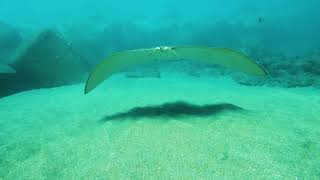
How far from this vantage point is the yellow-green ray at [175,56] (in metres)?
3.47

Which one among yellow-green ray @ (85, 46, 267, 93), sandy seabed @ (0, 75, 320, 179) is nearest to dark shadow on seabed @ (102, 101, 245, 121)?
sandy seabed @ (0, 75, 320, 179)

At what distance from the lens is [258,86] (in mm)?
6953

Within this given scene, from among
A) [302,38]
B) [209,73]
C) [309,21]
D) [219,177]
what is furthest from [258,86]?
[309,21]

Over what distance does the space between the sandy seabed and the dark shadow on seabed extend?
0.05 ft

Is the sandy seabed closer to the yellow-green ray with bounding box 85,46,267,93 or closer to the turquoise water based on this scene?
the turquoise water

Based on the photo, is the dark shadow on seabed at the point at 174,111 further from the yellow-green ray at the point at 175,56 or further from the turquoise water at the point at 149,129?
the yellow-green ray at the point at 175,56

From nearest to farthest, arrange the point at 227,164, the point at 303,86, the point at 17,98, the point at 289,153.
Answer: the point at 227,164 → the point at 289,153 → the point at 17,98 → the point at 303,86

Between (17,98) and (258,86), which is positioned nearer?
(17,98)

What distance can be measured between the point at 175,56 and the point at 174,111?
0.83m

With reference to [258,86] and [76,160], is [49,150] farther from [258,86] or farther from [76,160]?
[258,86]

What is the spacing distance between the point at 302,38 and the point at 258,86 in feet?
62.4

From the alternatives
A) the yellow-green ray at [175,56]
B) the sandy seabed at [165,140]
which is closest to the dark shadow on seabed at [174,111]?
the sandy seabed at [165,140]

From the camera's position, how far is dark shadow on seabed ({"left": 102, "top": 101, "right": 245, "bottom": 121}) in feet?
12.9

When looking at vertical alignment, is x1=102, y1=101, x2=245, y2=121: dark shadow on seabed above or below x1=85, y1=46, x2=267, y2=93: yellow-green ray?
below
